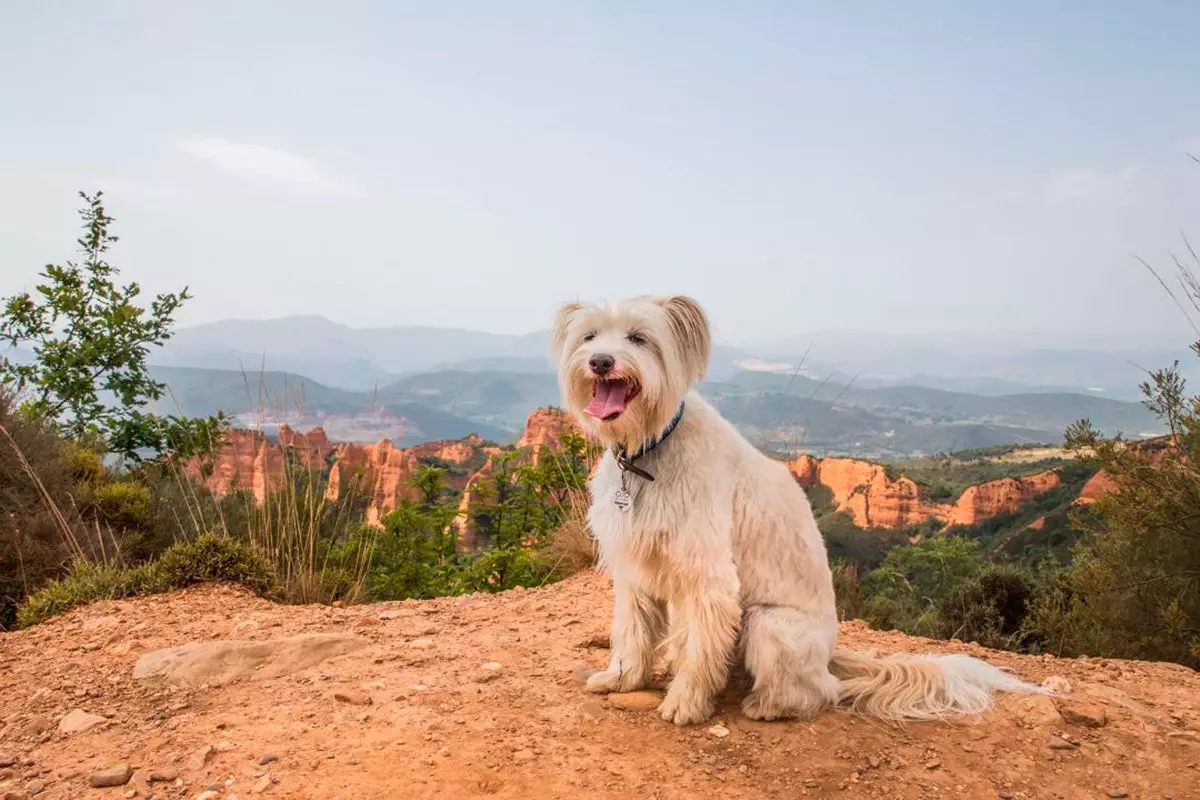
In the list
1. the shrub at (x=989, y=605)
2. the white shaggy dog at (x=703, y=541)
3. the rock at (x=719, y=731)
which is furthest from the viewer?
the shrub at (x=989, y=605)

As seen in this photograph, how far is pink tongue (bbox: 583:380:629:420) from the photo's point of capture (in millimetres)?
3717

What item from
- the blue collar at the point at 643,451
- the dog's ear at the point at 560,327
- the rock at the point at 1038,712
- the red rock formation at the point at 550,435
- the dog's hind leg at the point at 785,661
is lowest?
the rock at the point at 1038,712

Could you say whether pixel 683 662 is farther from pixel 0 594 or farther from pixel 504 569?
pixel 0 594

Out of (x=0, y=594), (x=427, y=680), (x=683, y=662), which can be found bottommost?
(x=0, y=594)

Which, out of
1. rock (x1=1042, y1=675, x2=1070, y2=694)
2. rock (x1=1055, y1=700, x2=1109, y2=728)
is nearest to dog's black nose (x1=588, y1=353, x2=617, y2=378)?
rock (x1=1055, y1=700, x2=1109, y2=728)

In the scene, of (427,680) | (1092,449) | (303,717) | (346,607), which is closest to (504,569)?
(346,607)

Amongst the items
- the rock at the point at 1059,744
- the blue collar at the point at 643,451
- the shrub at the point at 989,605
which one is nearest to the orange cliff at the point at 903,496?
the shrub at the point at 989,605

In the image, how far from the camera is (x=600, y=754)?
12.4 ft

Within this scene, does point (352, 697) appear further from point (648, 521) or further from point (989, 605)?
point (989, 605)

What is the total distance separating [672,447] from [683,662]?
1.19 metres

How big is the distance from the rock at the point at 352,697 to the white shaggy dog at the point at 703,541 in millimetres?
1647

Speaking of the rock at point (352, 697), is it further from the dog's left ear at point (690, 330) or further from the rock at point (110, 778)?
the dog's left ear at point (690, 330)

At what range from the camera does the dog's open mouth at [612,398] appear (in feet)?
12.2

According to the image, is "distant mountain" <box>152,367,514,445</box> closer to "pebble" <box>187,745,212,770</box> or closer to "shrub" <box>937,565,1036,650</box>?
"pebble" <box>187,745,212,770</box>
